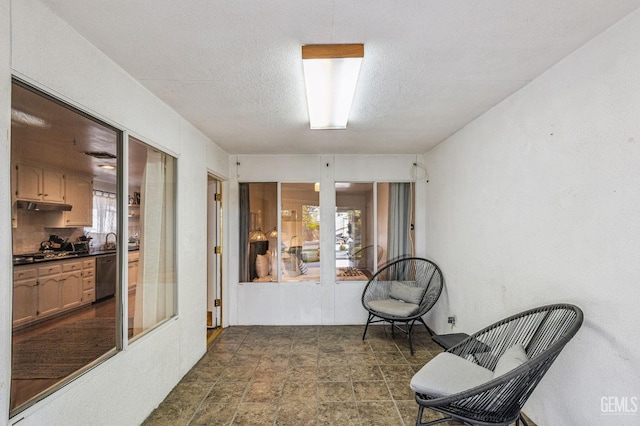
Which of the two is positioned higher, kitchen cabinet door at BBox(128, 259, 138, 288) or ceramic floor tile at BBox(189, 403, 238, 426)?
kitchen cabinet door at BBox(128, 259, 138, 288)

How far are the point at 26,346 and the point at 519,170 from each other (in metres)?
3.18

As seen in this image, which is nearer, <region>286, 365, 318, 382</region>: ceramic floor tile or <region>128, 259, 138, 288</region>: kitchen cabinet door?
<region>128, 259, 138, 288</region>: kitchen cabinet door

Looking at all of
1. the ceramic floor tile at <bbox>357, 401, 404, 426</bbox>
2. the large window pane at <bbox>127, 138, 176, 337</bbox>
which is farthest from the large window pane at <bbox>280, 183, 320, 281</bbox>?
the ceramic floor tile at <bbox>357, 401, 404, 426</bbox>

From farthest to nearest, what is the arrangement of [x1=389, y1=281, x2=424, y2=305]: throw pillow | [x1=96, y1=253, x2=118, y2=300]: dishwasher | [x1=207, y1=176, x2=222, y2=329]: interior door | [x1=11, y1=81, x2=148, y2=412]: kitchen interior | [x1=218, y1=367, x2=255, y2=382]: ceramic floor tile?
1. [x1=207, y1=176, x2=222, y2=329]: interior door
2. [x1=389, y1=281, x2=424, y2=305]: throw pillow
3. [x1=218, y1=367, x2=255, y2=382]: ceramic floor tile
4. [x1=96, y1=253, x2=118, y2=300]: dishwasher
5. [x1=11, y1=81, x2=148, y2=412]: kitchen interior

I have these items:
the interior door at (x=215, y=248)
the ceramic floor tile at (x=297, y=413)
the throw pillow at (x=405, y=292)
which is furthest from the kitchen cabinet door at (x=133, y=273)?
the throw pillow at (x=405, y=292)

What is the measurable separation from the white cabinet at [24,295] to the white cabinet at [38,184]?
1.12 feet

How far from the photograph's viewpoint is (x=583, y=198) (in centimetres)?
168

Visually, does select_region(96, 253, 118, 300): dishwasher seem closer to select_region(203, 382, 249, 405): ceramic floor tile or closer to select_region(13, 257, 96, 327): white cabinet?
select_region(13, 257, 96, 327): white cabinet

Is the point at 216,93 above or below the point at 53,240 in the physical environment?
above

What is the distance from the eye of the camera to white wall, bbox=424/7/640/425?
1.45 m

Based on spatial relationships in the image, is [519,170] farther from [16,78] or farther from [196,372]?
[196,372]

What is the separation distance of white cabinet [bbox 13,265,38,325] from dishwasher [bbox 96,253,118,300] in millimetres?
460

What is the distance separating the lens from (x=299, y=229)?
172 inches

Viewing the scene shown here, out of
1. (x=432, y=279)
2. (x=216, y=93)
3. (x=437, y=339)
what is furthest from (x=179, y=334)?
(x=432, y=279)
